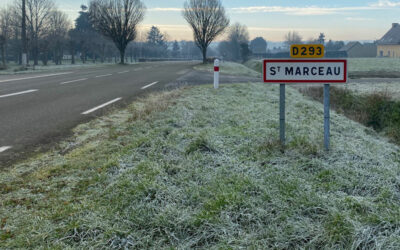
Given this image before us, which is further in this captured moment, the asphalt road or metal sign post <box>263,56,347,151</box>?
the asphalt road

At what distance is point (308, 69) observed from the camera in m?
4.79

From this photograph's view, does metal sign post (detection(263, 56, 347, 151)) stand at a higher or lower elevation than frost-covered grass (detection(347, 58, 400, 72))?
lower

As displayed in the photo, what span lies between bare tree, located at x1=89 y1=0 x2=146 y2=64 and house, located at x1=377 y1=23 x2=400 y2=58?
227 ft

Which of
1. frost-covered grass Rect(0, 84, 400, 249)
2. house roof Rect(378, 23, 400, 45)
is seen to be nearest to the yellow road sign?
frost-covered grass Rect(0, 84, 400, 249)

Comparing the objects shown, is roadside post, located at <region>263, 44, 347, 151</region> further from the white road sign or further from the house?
the house

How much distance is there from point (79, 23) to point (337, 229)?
10277cm

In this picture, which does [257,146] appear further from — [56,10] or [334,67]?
[56,10]

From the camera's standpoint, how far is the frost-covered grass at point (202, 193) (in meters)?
2.56

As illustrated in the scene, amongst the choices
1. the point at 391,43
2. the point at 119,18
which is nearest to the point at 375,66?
the point at 119,18

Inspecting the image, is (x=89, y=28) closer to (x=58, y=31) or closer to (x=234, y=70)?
(x=58, y=31)

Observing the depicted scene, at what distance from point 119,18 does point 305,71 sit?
48513 millimetres

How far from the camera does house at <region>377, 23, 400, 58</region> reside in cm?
8812

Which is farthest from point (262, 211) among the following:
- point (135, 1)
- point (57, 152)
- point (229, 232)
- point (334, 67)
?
point (135, 1)

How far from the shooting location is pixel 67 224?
2686mm
